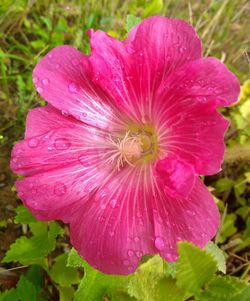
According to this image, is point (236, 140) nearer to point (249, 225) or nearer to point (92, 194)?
point (249, 225)

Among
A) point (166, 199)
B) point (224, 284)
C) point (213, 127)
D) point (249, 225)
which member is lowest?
point (249, 225)

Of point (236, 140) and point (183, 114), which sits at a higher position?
point (183, 114)

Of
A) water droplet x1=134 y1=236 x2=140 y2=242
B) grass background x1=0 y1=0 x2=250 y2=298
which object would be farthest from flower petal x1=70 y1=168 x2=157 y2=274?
grass background x1=0 y1=0 x2=250 y2=298

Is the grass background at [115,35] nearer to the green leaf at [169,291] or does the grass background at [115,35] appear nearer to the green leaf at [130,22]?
the green leaf at [130,22]

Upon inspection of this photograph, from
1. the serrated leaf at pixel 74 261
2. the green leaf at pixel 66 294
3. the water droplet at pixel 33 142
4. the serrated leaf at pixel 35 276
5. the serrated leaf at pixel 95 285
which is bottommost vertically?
the serrated leaf at pixel 35 276

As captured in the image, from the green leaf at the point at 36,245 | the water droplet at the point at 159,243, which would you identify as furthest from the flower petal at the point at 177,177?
the green leaf at the point at 36,245

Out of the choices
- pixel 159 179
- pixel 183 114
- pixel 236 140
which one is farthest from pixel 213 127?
pixel 236 140
